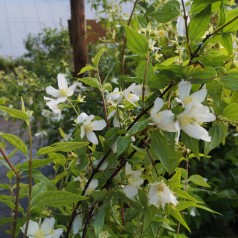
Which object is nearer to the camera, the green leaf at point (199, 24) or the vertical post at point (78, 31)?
the green leaf at point (199, 24)

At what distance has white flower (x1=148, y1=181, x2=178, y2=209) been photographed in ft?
2.09

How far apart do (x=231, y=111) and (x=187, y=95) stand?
4.0 inches

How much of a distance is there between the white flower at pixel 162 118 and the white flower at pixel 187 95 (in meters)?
0.02

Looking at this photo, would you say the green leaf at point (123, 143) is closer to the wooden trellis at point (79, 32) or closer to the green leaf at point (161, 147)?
the green leaf at point (161, 147)

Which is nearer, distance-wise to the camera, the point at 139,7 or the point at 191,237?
the point at 139,7

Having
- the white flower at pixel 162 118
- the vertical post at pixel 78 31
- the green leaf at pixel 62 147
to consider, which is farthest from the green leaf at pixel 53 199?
the vertical post at pixel 78 31

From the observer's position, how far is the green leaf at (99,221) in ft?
2.14

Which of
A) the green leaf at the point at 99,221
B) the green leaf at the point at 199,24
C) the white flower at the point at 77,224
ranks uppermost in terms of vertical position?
the green leaf at the point at 199,24

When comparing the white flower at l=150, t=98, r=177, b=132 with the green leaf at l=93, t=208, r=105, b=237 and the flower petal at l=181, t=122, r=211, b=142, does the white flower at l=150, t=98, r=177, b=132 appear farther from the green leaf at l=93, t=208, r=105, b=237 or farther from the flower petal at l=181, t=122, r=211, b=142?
the green leaf at l=93, t=208, r=105, b=237

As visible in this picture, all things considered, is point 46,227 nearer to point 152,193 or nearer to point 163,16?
point 152,193

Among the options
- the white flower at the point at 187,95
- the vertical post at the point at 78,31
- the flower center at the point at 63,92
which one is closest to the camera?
the white flower at the point at 187,95

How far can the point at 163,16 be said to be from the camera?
2.06 feet

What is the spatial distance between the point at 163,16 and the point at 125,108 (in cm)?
17

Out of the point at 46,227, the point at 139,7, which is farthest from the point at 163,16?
the point at 139,7
